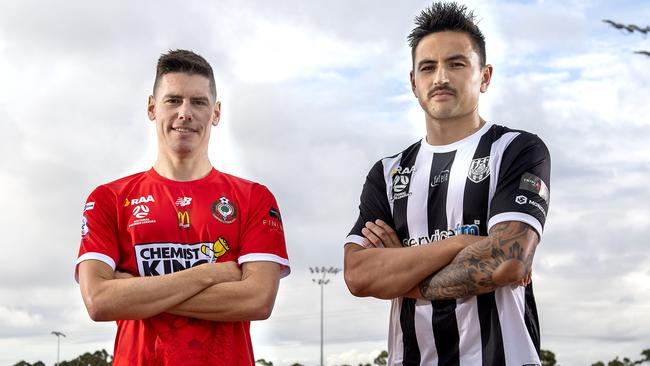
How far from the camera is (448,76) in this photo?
17.0 feet

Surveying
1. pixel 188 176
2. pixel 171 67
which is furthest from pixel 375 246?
pixel 171 67

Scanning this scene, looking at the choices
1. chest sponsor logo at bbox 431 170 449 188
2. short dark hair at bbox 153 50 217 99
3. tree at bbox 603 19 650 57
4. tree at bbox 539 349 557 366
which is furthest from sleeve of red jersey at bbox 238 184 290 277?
tree at bbox 539 349 557 366

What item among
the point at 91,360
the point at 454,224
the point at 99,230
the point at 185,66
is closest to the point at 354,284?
the point at 454,224

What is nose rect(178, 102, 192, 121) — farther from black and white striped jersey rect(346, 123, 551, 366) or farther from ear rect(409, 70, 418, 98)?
ear rect(409, 70, 418, 98)

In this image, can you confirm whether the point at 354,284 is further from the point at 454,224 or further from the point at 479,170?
the point at 479,170

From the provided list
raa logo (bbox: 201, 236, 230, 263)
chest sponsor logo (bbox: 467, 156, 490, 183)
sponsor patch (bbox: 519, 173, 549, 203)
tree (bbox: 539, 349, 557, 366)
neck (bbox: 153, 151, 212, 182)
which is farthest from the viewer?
tree (bbox: 539, 349, 557, 366)

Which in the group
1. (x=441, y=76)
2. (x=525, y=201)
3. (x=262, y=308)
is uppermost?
(x=441, y=76)

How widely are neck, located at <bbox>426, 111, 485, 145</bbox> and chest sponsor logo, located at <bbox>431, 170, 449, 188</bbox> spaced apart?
0.76 ft

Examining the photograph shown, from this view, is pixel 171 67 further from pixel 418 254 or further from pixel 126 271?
pixel 418 254

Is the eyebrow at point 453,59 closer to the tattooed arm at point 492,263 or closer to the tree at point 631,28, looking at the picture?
the tattooed arm at point 492,263

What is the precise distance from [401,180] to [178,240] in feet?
4.76

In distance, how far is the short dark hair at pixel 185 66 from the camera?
580 cm

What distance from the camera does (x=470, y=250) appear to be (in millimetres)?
4820

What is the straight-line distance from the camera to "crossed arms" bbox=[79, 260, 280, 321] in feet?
16.7
